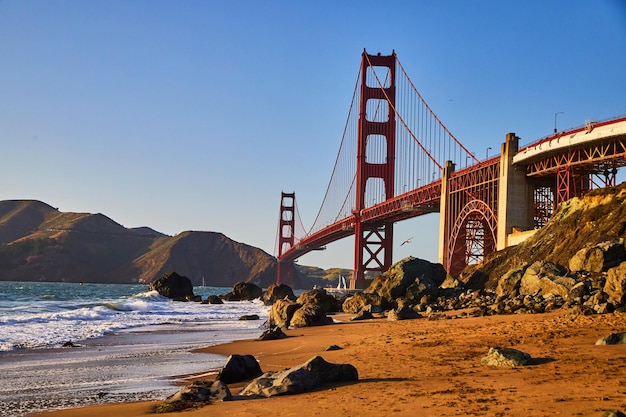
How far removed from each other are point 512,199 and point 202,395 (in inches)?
1304

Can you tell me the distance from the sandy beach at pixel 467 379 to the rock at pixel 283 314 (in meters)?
9.65

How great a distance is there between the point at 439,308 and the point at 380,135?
51682 millimetres

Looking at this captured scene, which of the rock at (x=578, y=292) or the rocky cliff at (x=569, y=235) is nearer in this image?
the rock at (x=578, y=292)

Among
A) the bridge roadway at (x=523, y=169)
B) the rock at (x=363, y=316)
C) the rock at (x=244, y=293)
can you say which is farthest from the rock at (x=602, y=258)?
the rock at (x=244, y=293)

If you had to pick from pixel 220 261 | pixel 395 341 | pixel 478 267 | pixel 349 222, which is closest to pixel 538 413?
pixel 395 341

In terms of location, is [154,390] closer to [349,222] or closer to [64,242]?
[349,222]

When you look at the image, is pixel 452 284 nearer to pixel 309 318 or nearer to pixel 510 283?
pixel 510 283

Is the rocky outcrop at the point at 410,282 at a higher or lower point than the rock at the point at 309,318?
higher

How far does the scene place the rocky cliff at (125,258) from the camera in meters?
166

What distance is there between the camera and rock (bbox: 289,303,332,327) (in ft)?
71.6

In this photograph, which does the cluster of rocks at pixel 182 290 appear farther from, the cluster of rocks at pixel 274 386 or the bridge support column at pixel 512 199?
the cluster of rocks at pixel 274 386

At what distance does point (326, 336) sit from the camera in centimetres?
1731

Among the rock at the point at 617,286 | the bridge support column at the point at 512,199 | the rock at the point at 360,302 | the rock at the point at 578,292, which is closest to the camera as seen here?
the rock at the point at 617,286

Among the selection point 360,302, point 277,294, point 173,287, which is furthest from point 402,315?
point 173,287
